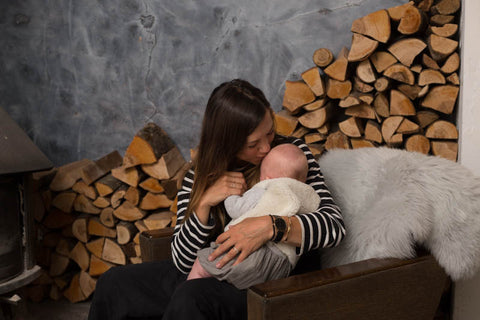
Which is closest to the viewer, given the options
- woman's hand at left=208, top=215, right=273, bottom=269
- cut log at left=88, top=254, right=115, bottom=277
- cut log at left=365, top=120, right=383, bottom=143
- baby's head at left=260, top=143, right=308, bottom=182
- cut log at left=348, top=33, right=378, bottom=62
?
woman's hand at left=208, top=215, right=273, bottom=269

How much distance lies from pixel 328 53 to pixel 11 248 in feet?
6.16

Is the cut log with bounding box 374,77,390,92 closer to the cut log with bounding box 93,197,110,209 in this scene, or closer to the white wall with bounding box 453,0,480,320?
the white wall with bounding box 453,0,480,320

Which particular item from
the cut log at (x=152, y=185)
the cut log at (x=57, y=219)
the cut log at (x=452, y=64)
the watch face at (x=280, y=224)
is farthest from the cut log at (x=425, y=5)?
the cut log at (x=57, y=219)

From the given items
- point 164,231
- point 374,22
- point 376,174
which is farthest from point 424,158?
point 164,231

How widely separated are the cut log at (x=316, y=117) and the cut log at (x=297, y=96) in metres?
0.06

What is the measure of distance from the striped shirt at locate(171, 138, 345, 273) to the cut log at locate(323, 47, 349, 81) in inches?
Answer: 19.4

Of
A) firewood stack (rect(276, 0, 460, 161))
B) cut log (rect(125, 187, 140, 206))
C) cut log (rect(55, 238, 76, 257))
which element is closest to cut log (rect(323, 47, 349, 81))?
firewood stack (rect(276, 0, 460, 161))

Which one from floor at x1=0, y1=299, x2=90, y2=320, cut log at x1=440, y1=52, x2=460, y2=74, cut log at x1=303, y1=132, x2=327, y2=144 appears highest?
cut log at x1=440, y1=52, x2=460, y2=74

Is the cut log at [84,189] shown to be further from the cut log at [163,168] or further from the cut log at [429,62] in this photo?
the cut log at [429,62]

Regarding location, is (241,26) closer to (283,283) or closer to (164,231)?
(164,231)

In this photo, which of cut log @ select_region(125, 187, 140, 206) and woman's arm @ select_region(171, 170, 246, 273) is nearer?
woman's arm @ select_region(171, 170, 246, 273)

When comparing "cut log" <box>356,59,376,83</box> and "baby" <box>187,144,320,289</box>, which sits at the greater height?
"cut log" <box>356,59,376,83</box>

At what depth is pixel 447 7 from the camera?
1.84 metres

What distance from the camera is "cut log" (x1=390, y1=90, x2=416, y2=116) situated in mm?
1899
